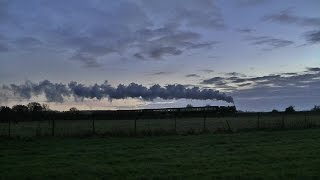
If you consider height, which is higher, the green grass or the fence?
the fence

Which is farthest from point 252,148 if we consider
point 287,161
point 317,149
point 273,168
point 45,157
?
point 45,157

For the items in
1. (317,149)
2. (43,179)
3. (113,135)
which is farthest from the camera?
(113,135)

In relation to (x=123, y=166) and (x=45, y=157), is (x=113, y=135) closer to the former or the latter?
(x=45, y=157)

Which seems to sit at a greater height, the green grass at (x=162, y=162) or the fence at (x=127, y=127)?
the fence at (x=127, y=127)

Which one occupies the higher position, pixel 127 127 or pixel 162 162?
pixel 127 127

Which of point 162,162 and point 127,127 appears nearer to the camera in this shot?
point 162,162

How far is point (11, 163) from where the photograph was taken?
17500 millimetres

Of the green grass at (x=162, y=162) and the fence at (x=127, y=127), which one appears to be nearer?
the green grass at (x=162, y=162)

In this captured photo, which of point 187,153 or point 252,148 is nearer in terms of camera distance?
point 187,153

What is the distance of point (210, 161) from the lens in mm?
17203

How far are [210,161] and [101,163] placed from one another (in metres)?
4.11

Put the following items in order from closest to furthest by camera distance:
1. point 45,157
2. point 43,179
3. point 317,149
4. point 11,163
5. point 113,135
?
point 43,179, point 11,163, point 45,157, point 317,149, point 113,135

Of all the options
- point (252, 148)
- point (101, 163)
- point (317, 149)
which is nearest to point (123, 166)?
point (101, 163)

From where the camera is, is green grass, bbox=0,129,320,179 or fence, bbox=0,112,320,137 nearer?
green grass, bbox=0,129,320,179
